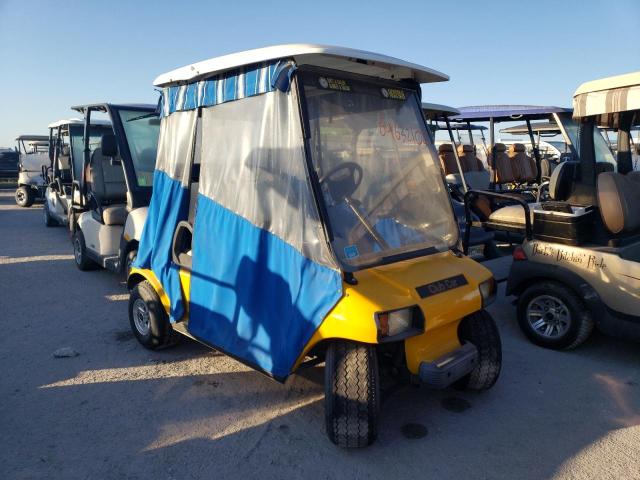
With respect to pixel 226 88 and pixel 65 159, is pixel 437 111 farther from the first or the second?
pixel 65 159

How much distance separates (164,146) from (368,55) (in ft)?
6.26

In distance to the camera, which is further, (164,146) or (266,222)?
(164,146)

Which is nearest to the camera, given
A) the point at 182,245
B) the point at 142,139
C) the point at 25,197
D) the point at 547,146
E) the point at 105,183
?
the point at 182,245

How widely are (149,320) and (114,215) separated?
254 centimetres

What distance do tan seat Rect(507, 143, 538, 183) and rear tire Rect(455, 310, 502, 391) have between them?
6.81 meters

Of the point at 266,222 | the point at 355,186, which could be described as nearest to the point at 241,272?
the point at 266,222

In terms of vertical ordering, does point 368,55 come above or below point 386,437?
above

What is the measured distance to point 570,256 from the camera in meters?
4.22

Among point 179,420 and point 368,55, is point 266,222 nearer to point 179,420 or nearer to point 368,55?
point 368,55

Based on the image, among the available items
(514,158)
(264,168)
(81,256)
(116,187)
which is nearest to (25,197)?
(81,256)

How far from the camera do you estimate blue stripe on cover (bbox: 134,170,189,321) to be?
12.1 feet

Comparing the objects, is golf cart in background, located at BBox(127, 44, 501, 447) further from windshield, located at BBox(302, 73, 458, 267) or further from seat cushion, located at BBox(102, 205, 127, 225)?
seat cushion, located at BBox(102, 205, 127, 225)

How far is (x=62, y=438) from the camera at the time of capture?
9.75ft

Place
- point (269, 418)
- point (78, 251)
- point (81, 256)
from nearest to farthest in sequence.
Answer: point (269, 418), point (81, 256), point (78, 251)
